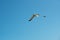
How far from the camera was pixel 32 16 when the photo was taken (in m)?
19.7

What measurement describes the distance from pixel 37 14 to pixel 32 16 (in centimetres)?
108

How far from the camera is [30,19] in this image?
19234 mm

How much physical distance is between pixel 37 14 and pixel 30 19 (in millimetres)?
1656

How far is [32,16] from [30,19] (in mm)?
865

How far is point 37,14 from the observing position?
1939cm
